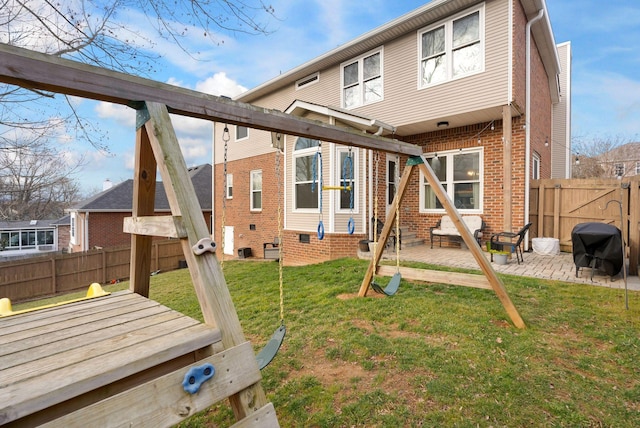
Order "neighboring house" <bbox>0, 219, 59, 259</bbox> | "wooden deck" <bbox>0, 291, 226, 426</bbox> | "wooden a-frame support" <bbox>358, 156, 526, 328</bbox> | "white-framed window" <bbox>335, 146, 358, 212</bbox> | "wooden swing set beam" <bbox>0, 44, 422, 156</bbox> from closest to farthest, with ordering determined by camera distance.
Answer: "wooden deck" <bbox>0, 291, 226, 426</bbox>
"wooden swing set beam" <bbox>0, 44, 422, 156</bbox>
"wooden a-frame support" <bbox>358, 156, 526, 328</bbox>
"white-framed window" <bbox>335, 146, 358, 212</bbox>
"neighboring house" <bbox>0, 219, 59, 259</bbox>

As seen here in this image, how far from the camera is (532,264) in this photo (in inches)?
273

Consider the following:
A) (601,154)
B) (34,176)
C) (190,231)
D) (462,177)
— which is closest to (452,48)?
(462,177)

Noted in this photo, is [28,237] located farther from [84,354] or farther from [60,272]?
[84,354]

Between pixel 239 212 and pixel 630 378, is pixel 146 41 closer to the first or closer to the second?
pixel 630 378

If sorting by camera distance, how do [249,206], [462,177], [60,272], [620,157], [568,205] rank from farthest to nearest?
[620,157] → [249,206] → [60,272] → [462,177] → [568,205]

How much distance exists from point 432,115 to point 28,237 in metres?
33.9

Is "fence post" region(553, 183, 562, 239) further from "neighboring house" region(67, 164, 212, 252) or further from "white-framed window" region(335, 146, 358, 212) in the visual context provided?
"neighboring house" region(67, 164, 212, 252)

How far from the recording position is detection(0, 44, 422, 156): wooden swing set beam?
1.39 m

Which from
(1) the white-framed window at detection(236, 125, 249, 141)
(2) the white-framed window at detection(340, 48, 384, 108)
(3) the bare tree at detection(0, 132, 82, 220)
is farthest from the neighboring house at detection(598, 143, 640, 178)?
(3) the bare tree at detection(0, 132, 82, 220)

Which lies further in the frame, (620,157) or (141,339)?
(620,157)

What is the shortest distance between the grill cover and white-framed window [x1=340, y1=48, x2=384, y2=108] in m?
6.35

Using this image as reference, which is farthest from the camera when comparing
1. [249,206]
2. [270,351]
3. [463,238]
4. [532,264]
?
[249,206]

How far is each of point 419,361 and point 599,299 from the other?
3553 millimetres

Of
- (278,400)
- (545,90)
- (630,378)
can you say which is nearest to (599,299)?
(630,378)
